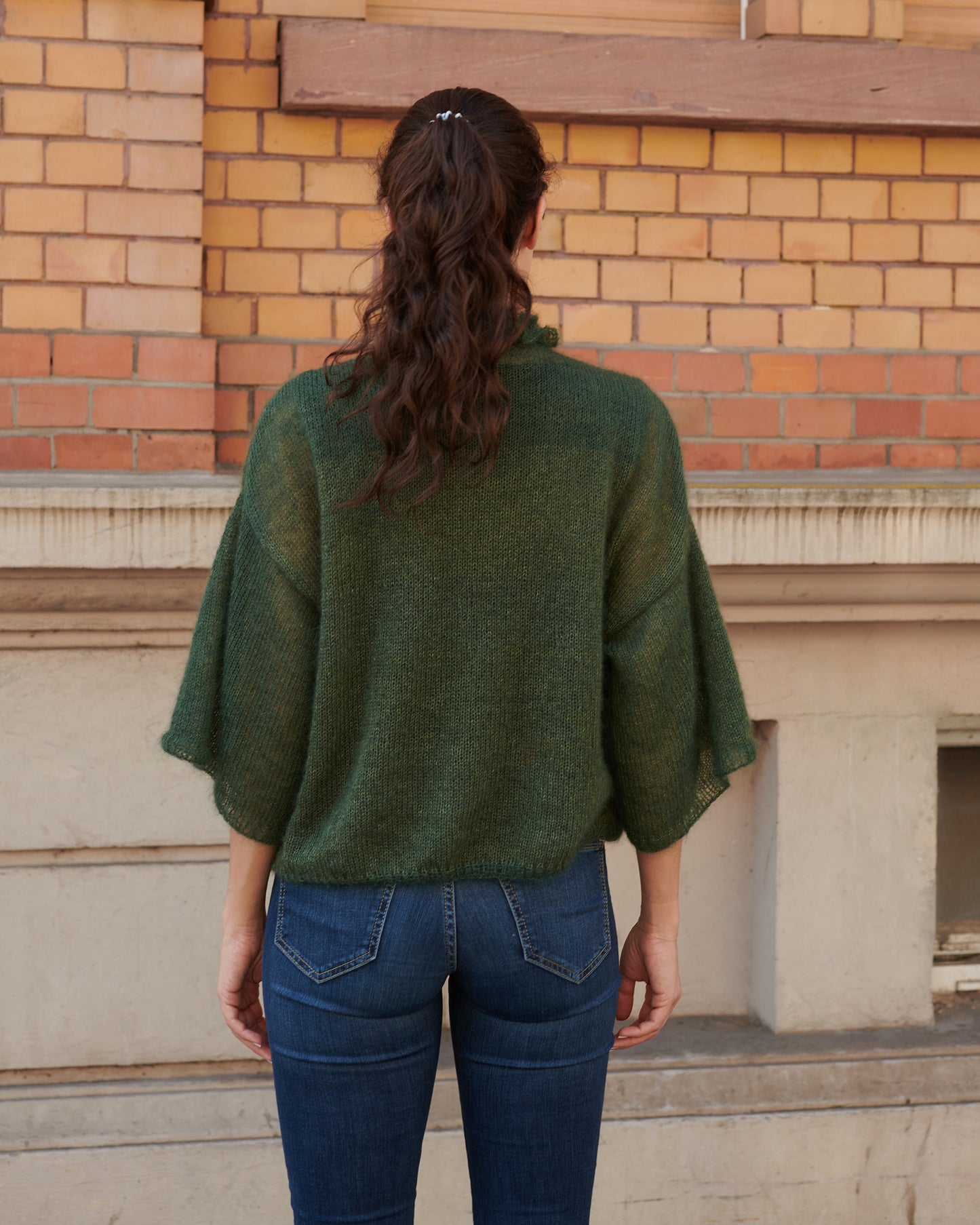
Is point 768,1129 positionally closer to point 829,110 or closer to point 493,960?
point 493,960

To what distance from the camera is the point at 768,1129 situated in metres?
2.62

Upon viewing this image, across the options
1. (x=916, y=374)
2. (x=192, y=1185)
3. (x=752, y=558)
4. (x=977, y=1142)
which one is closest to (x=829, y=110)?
(x=916, y=374)

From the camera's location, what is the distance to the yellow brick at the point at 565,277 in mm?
2695

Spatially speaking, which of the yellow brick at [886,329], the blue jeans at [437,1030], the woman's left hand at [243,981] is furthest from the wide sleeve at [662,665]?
the yellow brick at [886,329]

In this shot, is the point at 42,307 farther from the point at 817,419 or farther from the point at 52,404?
the point at 817,419

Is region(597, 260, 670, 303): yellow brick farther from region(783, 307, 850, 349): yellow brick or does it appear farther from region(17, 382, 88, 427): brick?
region(17, 382, 88, 427): brick

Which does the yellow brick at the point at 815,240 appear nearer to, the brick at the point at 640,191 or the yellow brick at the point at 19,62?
the brick at the point at 640,191

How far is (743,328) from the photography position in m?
2.76

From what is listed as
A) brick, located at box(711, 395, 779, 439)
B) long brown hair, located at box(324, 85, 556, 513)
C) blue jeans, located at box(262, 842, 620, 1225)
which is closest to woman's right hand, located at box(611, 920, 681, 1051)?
blue jeans, located at box(262, 842, 620, 1225)

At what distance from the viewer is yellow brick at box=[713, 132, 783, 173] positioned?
2.72 meters

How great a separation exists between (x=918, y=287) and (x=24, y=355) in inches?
79.0

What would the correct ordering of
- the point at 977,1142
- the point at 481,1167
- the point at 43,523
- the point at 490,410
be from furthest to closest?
the point at 977,1142 < the point at 43,523 < the point at 481,1167 < the point at 490,410

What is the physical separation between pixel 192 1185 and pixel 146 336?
1.77 metres

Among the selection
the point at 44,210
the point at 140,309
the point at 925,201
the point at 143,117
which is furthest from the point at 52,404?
the point at 925,201
